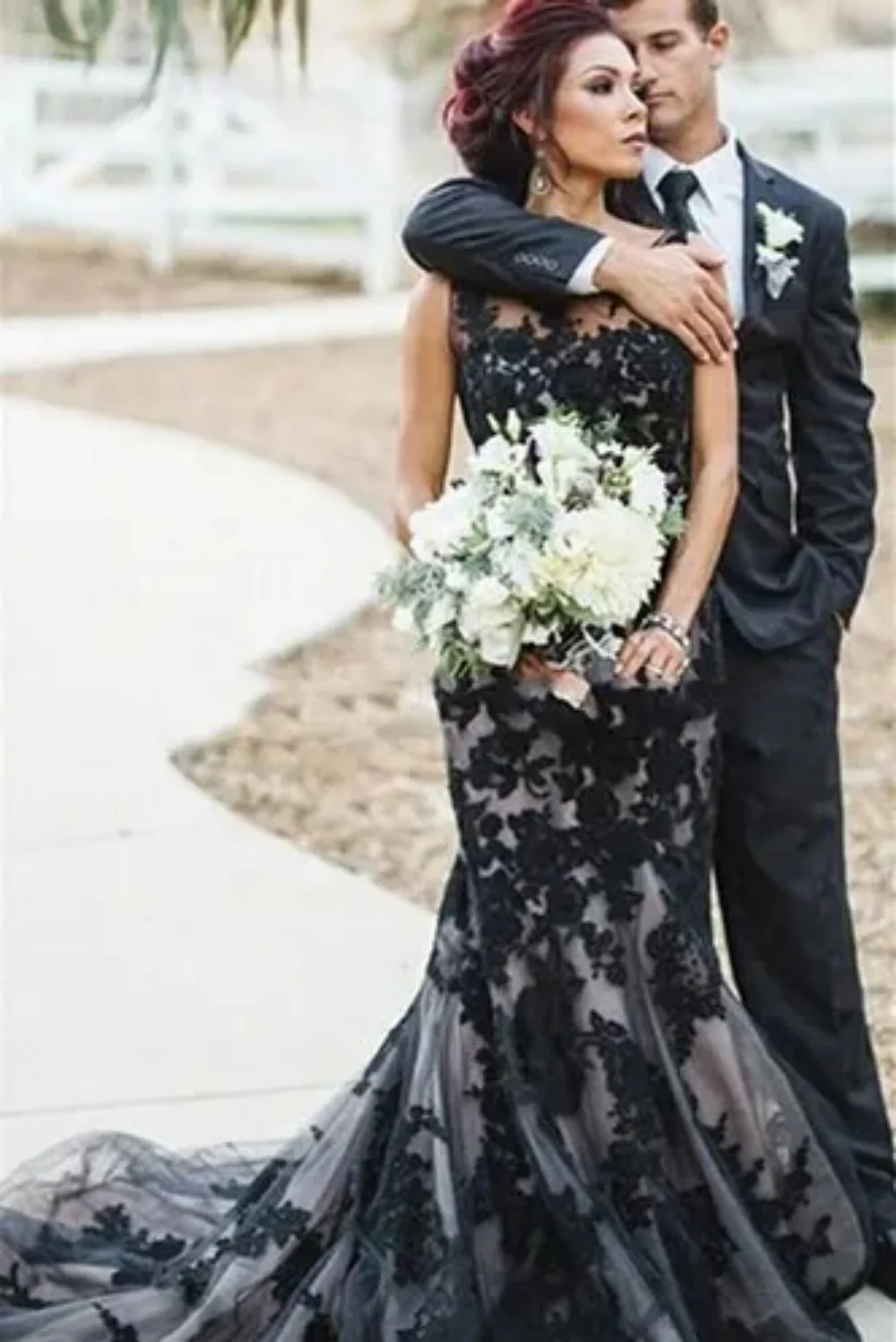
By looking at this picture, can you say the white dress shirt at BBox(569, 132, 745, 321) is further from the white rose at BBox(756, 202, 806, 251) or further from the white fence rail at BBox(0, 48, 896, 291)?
the white fence rail at BBox(0, 48, 896, 291)

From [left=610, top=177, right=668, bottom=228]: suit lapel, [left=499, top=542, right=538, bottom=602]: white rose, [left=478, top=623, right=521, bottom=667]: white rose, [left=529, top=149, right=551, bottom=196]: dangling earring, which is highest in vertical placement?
[left=529, top=149, right=551, bottom=196]: dangling earring

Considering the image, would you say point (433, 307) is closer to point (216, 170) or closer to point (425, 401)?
point (425, 401)

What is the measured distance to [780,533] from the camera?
167 inches

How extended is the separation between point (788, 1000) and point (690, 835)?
49cm

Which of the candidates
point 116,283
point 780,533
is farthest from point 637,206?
point 116,283

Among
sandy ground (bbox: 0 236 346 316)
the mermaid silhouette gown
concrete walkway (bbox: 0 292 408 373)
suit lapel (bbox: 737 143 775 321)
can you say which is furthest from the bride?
→ sandy ground (bbox: 0 236 346 316)

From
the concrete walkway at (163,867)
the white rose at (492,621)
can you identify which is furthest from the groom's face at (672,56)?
the concrete walkway at (163,867)

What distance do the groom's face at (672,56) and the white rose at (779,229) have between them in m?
0.16

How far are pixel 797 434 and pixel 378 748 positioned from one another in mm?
3783

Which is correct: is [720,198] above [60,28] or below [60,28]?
below

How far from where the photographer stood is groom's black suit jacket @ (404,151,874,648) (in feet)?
13.6

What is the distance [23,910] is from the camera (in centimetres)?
646

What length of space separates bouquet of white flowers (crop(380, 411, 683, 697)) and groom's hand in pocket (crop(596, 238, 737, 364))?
16 centimetres

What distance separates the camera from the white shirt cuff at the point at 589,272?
383 centimetres
